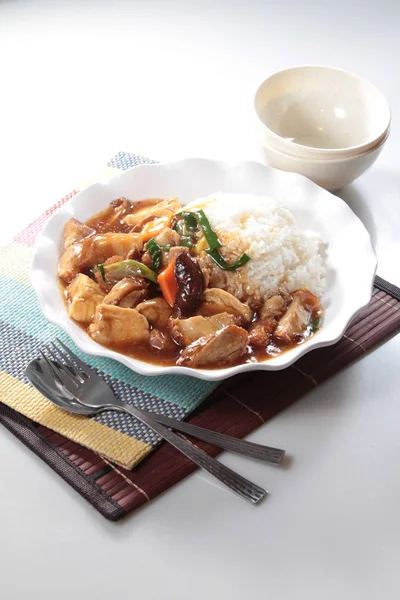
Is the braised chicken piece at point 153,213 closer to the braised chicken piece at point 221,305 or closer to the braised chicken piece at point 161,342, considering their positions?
the braised chicken piece at point 221,305

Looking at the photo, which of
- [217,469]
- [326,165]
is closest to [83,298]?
[217,469]

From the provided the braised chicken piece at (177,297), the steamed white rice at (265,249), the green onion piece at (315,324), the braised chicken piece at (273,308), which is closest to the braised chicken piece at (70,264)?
the braised chicken piece at (177,297)


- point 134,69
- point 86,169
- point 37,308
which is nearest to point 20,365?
point 37,308

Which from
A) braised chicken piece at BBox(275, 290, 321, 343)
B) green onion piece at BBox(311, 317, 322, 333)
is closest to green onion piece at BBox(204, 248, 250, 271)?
braised chicken piece at BBox(275, 290, 321, 343)

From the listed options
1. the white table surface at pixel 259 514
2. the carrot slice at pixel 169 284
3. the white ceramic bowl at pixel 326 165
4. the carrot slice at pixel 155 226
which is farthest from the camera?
the white ceramic bowl at pixel 326 165

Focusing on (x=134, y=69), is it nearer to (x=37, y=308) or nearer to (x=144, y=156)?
(x=144, y=156)

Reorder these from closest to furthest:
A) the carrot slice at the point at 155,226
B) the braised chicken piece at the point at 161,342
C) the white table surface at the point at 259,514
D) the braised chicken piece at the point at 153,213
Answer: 1. the white table surface at the point at 259,514
2. the braised chicken piece at the point at 161,342
3. the carrot slice at the point at 155,226
4. the braised chicken piece at the point at 153,213
